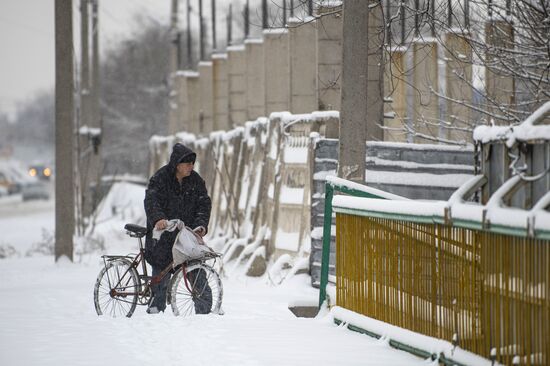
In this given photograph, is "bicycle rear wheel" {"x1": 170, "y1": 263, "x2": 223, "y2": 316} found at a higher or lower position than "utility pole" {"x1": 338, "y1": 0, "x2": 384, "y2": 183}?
lower

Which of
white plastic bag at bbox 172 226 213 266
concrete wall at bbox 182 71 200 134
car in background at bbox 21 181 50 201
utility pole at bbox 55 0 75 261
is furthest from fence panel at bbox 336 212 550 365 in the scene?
car in background at bbox 21 181 50 201

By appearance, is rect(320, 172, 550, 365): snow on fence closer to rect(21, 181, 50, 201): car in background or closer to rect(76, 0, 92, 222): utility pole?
rect(76, 0, 92, 222): utility pole

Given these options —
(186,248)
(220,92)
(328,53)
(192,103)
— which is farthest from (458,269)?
(192,103)

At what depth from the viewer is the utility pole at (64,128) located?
20875 millimetres

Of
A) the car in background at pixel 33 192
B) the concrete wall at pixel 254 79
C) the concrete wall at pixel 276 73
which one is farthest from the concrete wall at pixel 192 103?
the car in background at pixel 33 192

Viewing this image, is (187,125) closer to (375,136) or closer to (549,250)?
(375,136)

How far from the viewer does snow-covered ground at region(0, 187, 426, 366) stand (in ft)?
29.2

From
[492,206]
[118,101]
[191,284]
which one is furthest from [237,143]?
[118,101]

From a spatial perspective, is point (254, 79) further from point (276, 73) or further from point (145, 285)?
point (145, 285)

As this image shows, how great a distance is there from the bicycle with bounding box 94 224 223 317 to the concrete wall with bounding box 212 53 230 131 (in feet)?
64.7

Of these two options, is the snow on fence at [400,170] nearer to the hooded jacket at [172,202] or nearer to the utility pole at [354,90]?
the utility pole at [354,90]

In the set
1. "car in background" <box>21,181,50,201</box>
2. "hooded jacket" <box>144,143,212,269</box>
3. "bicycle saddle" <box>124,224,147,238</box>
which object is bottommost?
"car in background" <box>21,181,50,201</box>

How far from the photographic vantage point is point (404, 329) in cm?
926

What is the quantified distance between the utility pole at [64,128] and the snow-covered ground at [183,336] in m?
5.39
